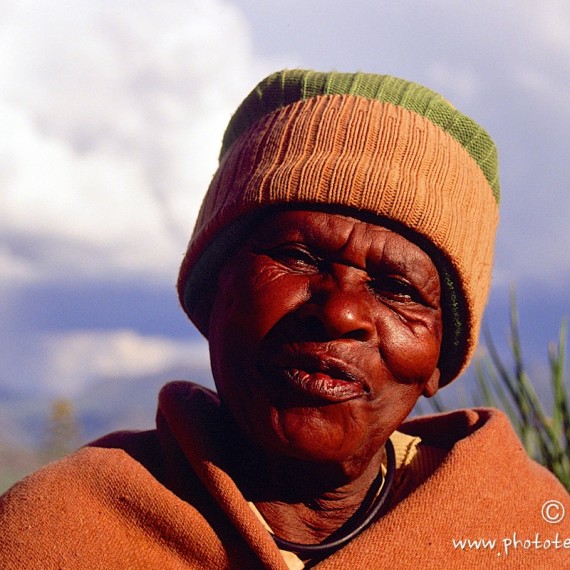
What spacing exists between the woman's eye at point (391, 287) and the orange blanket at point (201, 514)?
0.59m

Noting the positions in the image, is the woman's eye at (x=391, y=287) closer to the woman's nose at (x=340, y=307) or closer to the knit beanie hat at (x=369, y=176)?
the woman's nose at (x=340, y=307)

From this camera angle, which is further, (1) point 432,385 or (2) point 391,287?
(1) point 432,385

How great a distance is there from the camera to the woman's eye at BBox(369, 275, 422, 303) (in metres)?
2.31

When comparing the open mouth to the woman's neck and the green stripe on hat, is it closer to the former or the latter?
the woman's neck

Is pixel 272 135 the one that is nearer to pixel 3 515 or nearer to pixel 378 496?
pixel 378 496

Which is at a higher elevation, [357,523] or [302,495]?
[302,495]

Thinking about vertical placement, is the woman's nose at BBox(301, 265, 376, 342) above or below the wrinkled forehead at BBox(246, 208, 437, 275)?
below

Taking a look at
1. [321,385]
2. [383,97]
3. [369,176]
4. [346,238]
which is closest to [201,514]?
[321,385]

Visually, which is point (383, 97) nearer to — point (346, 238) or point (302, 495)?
point (346, 238)

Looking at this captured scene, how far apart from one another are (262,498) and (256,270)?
0.72 m

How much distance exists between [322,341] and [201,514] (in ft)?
2.03

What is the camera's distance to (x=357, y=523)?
244 centimetres

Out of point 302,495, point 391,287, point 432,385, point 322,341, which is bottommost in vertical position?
point 302,495

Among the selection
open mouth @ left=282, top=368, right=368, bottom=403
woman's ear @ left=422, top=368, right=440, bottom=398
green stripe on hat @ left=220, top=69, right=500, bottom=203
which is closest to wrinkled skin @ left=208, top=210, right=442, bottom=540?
open mouth @ left=282, top=368, right=368, bottom=403
